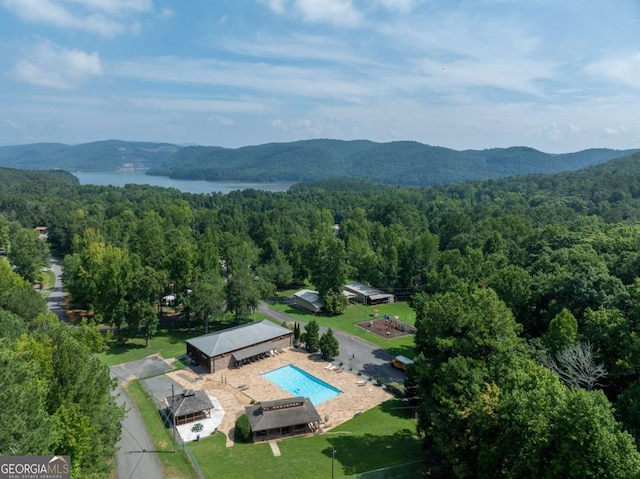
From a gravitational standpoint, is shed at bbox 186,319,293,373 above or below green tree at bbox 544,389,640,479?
below

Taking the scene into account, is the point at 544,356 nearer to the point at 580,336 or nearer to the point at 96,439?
the point at 580,336

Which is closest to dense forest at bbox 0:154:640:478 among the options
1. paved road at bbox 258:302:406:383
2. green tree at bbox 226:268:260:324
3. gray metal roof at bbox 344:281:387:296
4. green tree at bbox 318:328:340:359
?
green tree at bbox 226:268:260:324

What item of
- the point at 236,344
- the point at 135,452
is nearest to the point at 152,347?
the point at 236,344

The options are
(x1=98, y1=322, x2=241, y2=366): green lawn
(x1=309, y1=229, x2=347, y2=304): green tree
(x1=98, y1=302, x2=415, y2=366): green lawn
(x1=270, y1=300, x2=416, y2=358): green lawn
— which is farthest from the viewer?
(x1=309, y1=229, x2=347, y2=304): green tree

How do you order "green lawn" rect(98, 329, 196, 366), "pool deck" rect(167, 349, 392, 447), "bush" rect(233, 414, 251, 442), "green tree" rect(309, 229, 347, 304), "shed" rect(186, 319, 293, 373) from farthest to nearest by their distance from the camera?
"green tree" rect(309, 229, 347, 304), "green lawn" rect(98, 329, 196, 366), "shed" rect(186, 319, 293, 373), "pool deck" rect(167, 349, 392, 447), "bush" rect(233, 414, 251, 442)

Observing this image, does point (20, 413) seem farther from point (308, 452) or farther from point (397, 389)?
point (397, 389)

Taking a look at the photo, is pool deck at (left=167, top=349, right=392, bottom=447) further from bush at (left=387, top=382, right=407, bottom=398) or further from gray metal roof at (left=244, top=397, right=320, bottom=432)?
gray metal roof at (left=244, top=397, right=320, bottom=432)

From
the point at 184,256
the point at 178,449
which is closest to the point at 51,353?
the point at 178,449
